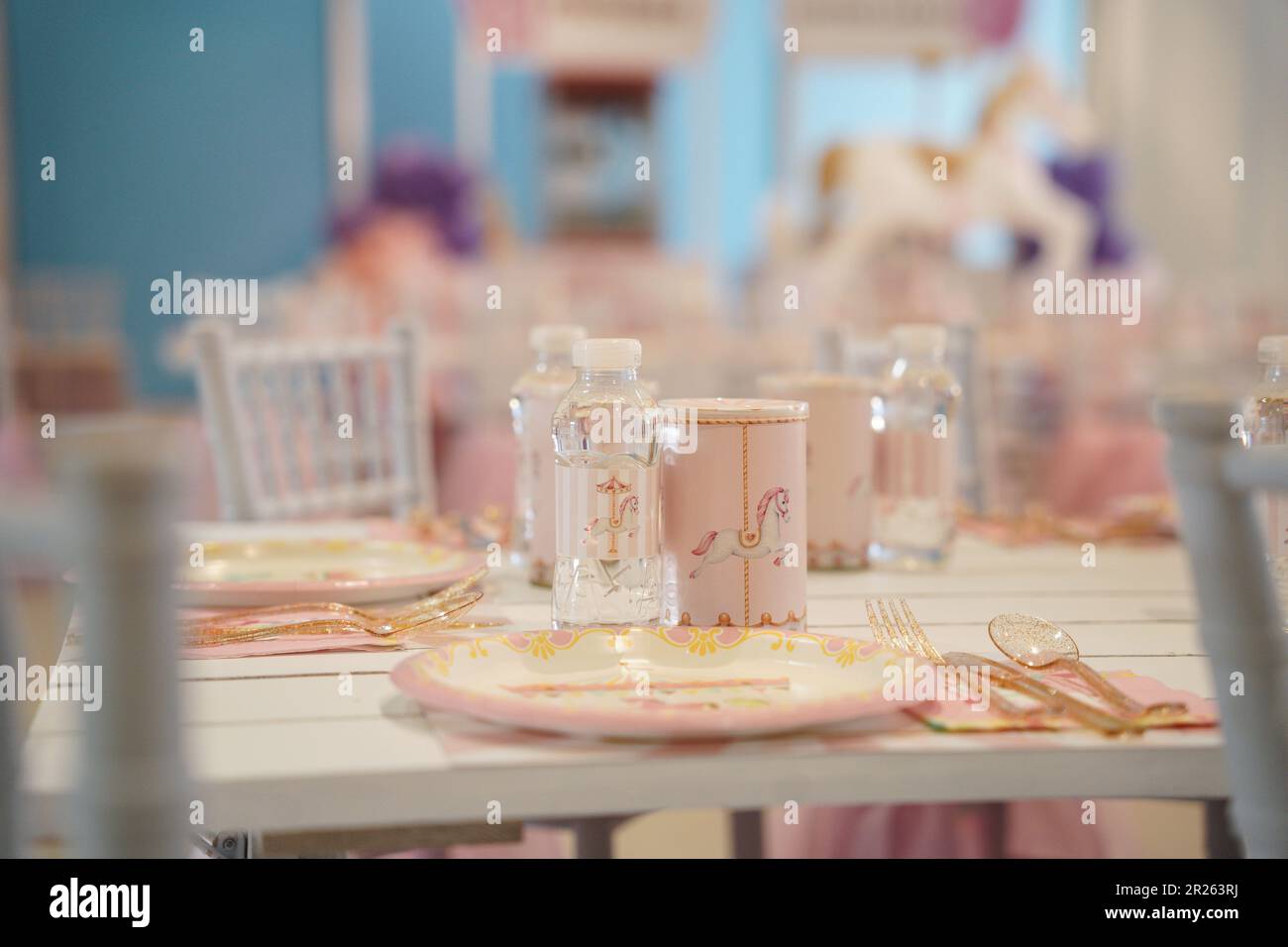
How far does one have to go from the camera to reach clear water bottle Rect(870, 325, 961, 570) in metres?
1.04

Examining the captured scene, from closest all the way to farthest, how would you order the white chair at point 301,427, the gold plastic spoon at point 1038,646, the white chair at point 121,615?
the white chair at point 121,615
the gold plastic spoon at point 1038,646
the white chair at point 301,427

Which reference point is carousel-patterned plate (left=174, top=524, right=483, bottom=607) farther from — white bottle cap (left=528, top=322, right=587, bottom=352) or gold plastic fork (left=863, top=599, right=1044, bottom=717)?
gold plastic fork (left=863, top=599, right=1044, bottom=717)

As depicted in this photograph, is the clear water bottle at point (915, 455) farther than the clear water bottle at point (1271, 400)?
Yes

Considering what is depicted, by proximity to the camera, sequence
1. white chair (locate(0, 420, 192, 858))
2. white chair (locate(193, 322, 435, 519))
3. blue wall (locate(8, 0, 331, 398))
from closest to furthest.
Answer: white chair (locate(0, 420, 192, 858)) < white chair (locate(193, 322, 435, 519)) < blue wall (locate(8, 0, 331, 398))

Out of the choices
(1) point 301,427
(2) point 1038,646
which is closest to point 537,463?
(2) point 1038,646

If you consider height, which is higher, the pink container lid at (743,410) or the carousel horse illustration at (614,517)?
the pink container lid at (743,410)

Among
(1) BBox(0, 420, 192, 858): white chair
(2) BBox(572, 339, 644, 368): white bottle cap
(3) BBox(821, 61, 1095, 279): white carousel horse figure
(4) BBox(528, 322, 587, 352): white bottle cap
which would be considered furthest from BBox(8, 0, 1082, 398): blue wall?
(1) BBox(0, 420, 192, 858): white chair

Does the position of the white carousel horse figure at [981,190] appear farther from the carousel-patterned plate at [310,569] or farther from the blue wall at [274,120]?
the carousel-patterned plate at [310,569]

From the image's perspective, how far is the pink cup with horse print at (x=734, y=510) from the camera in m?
0.74

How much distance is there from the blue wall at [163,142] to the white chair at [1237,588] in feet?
17.8

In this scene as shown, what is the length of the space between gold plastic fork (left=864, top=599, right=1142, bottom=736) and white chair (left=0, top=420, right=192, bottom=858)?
38cm

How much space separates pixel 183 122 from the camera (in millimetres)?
5418

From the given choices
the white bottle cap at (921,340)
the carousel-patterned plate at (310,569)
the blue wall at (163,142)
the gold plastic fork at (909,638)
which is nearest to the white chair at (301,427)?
the carousel-patterned plate at (310,569)

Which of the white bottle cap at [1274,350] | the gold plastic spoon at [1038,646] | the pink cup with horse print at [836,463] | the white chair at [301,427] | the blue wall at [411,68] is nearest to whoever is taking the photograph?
the gold plastic spoon at [1038,646]
